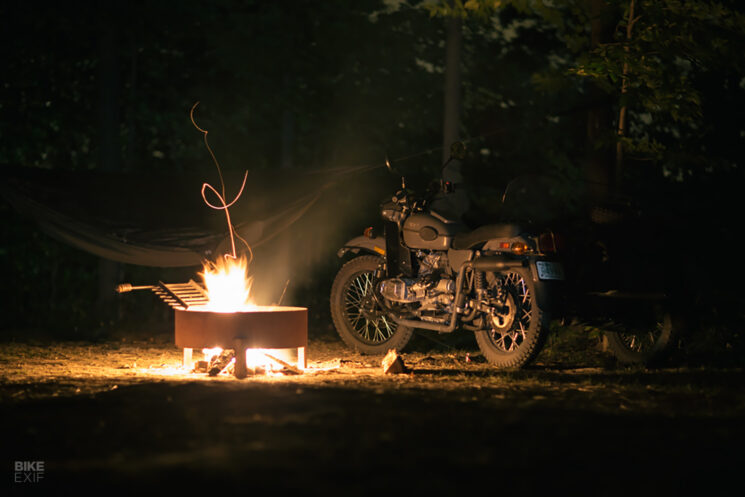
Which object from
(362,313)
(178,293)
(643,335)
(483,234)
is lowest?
(643,335)

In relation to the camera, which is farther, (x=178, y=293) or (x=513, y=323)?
(x=178, y=293)

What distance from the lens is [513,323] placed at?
23.4 feet

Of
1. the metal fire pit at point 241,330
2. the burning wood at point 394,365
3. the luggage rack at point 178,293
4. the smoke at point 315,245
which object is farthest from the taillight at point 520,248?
the smoke at point 315,245

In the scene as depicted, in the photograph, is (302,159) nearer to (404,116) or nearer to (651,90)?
(404,116)

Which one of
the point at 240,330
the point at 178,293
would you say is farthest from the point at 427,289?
the point at 178,293

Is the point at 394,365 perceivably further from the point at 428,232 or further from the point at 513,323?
the point at 428,232

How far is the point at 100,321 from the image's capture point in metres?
11.2

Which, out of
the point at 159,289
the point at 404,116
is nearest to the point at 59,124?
the point at 159,289

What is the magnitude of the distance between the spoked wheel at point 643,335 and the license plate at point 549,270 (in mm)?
605

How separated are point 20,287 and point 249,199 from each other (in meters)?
3.48

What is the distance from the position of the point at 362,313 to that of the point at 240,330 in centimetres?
197

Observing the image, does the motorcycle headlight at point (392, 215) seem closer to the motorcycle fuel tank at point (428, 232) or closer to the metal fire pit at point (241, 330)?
the motorcycle fuel tank at point (428, 232)

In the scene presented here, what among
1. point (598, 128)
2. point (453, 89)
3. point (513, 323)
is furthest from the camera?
point (453, 89)

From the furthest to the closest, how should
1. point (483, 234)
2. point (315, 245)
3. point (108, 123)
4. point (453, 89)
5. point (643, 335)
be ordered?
1. point (315, 245)
2. point (108, 123)
3. point (453, 89)
4. point (643, 335)
5. point (483, 234)
